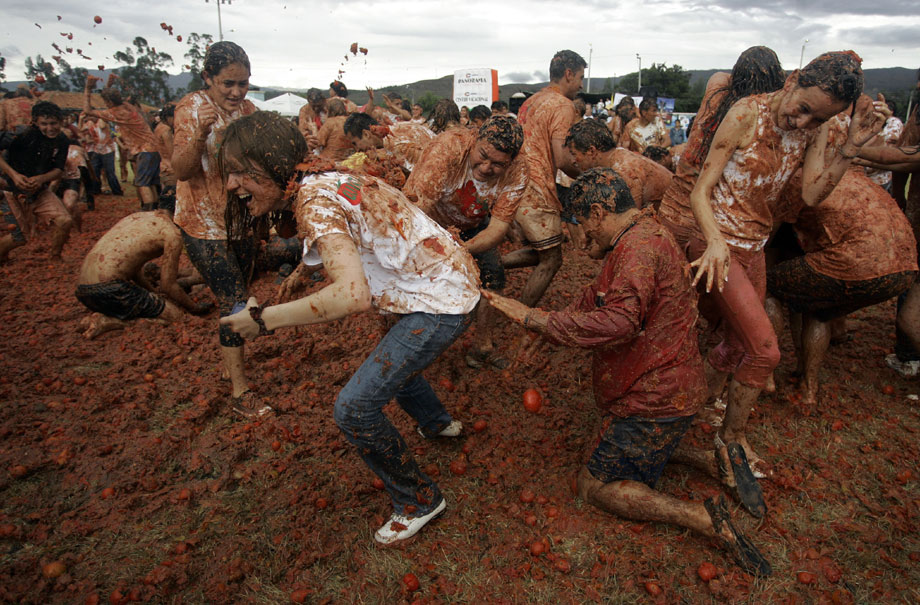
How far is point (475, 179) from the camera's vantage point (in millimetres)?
3611

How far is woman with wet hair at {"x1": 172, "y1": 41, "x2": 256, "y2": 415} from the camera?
129 inches

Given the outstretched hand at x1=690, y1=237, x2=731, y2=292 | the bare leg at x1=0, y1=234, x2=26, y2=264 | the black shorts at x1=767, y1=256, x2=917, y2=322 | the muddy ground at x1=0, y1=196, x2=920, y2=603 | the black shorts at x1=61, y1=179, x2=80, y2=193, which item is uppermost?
the outstretched hand at x1=690, y1=237, x2=731, y2=292

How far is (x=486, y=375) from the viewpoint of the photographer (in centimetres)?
427

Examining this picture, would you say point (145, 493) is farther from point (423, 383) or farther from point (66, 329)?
point (66, 329)

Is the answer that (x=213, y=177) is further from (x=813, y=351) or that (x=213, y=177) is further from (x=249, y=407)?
(x=813, y=351)

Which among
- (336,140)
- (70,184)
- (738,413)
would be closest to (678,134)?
(336,140)

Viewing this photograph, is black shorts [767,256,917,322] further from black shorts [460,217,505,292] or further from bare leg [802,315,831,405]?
black shorts [460,217,505,292]

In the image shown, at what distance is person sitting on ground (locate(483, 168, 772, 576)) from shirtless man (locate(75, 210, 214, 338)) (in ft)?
12.3

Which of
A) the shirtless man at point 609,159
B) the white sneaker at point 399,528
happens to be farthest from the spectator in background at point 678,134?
the white sneaker at point 399,528

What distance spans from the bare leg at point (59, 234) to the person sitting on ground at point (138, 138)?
1.72m

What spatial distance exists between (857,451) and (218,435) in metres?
4.31

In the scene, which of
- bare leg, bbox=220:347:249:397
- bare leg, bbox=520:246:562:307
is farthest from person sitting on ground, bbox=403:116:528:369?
bare leg, bbox=220:347:249:397

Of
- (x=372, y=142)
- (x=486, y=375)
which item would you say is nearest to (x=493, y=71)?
(x=372, y=142)

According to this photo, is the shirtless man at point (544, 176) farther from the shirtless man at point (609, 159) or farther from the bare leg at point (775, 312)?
the bare leg at point (775, 312)
